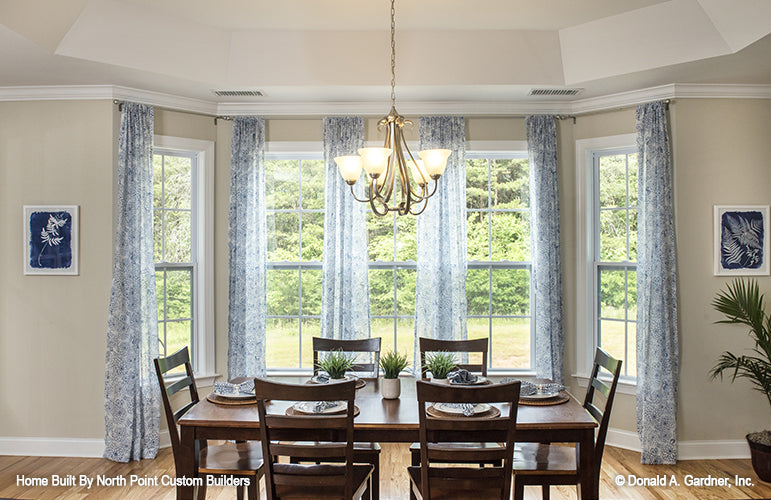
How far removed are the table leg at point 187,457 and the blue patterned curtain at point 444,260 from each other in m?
2.34

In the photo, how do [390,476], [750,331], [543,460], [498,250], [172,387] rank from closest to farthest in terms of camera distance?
[543,460] → [172,387] → [390,476] → [750,331] → [498,250]

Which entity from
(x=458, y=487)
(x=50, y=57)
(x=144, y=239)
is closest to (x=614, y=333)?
(x=458, y=487)

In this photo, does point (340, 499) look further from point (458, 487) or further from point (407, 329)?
point (407, 329)

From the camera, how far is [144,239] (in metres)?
4.33

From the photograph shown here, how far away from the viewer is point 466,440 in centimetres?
242

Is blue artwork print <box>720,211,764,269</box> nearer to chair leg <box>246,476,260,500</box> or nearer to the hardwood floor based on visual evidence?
the hardwood floor

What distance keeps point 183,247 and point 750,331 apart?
15.0ft

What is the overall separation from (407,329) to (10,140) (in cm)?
355

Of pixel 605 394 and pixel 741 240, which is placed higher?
pixel 741 240

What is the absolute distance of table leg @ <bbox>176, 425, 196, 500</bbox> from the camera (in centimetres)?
264

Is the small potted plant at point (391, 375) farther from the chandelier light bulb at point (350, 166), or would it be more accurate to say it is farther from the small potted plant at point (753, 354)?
the small potted plant at point (753, 354)

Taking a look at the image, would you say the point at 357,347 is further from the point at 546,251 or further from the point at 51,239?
the point at 51,239

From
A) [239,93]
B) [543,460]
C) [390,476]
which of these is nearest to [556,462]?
[543,460]

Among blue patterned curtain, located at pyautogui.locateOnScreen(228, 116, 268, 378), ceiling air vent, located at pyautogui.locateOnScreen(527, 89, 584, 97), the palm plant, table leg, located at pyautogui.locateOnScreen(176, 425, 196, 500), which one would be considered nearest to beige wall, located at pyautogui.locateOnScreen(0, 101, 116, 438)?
blue patterned curtain, located at pyautogui.locateOnScreen(228, 116, 268, 378)
